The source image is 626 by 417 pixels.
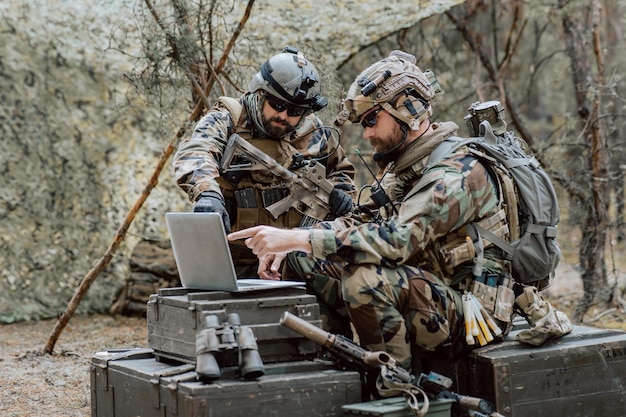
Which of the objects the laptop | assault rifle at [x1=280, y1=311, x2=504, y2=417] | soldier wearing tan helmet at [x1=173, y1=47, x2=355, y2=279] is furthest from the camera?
soldier wearing tan helmet at [x1=173, y1=47, x2=355, y2=279]

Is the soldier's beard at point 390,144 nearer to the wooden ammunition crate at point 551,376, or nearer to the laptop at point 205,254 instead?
the laptop at point 205,254

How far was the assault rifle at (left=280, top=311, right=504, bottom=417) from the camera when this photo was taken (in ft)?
12.6

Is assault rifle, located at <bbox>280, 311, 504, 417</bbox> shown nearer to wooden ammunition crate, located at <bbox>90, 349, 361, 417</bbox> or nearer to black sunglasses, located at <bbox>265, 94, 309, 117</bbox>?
wooden ammunition crate, located at <bbox>90, 349, 361, 417</bbox>

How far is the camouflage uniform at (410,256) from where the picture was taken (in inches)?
164

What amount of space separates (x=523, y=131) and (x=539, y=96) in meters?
10.5

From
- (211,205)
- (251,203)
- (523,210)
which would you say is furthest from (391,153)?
(251,203)

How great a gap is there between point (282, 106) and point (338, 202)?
2.35 feet

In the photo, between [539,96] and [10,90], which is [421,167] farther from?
[539,96]

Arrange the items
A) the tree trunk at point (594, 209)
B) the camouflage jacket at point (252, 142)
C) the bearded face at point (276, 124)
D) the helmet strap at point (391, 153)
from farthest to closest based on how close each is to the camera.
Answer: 1. the tree trunk at point (594, 209)
2. the bearded face at point (276, 124)
3. the camouflage jacket at point (252, 142)
4. the helmet strap at point (391, 153)

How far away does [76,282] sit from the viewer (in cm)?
880

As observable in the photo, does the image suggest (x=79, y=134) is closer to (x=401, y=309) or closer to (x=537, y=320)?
(x=401, y=309)

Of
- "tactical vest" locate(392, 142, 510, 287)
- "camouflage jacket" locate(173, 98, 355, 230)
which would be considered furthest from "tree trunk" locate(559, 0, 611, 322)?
"tactical vest" locate(392, 142, 510, 287)

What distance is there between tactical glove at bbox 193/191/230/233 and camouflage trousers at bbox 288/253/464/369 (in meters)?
0.89

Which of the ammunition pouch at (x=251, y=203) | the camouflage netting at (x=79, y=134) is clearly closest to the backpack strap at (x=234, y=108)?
the ammunition pouch at (x=251, y=203)
